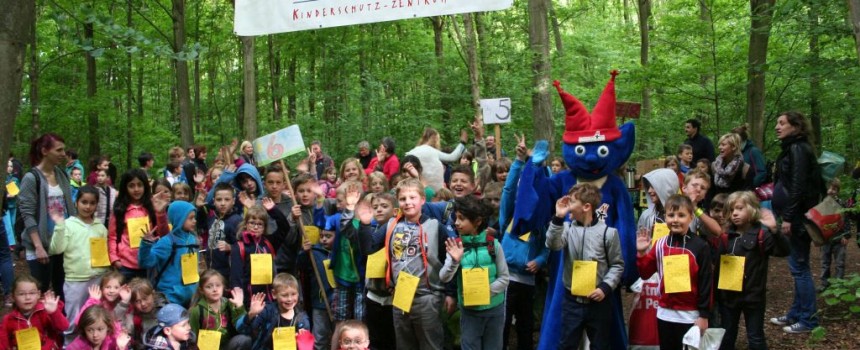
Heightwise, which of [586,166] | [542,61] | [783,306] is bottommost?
[783,306]

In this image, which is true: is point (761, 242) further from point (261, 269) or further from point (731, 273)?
point (261, 269)

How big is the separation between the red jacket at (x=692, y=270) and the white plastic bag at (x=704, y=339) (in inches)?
7.0

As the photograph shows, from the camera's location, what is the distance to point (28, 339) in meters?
4.91

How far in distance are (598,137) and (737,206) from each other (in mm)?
1187

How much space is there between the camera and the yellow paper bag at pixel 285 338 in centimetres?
512

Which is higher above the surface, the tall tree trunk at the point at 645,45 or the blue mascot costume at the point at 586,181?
the tall tree trunk at the point at 645,45

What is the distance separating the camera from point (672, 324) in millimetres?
4793

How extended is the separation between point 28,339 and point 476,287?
3.18 meters

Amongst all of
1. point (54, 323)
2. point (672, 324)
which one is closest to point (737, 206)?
point (672, 324)

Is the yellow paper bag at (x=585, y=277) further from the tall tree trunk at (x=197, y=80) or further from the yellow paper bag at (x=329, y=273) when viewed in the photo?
the tall tree trunk at (x=197, y=80)

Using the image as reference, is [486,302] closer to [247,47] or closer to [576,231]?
[576,231]

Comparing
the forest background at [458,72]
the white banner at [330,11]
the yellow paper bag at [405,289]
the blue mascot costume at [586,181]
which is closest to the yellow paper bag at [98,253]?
the forest background at [458,72]

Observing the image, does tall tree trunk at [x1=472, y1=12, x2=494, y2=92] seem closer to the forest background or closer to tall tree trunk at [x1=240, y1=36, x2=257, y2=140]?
the forest background

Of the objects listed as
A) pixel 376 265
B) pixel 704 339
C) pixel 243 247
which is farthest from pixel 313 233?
pixel 704 339
